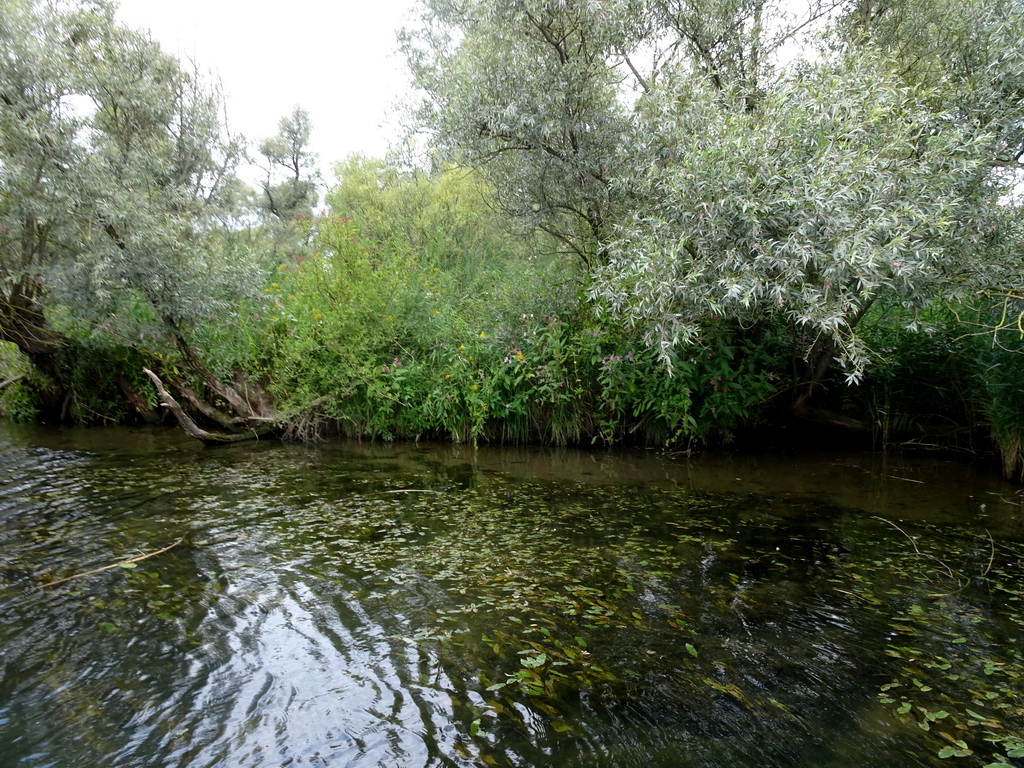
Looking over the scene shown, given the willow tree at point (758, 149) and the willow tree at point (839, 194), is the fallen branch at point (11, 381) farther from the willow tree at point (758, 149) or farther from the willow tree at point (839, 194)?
the willow tree at point (839, 194)

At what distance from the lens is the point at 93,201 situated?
11305 millimetres

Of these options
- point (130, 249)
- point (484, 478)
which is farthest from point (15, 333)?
point (484, 478)

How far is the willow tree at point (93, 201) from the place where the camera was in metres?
11.4

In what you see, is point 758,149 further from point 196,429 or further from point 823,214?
point 196,429

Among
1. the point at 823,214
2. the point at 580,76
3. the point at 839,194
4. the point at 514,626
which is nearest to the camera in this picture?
the point at 514,626

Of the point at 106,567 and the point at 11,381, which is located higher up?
the point at 11,381

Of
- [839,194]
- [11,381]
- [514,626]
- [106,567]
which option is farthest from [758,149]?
[11,381]

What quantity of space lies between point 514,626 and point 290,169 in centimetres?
3263

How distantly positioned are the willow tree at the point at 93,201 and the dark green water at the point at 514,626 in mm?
4088

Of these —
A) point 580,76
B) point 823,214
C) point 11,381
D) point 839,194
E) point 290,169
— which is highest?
point 290,169

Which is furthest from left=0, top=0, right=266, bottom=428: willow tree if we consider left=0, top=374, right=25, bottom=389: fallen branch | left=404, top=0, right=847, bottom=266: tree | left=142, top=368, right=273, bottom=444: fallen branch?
left=404, top=0, right=847, bottom=266: tree

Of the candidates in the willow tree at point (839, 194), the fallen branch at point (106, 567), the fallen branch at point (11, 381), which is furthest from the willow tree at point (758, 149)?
the fallen branch at point (11, 381)

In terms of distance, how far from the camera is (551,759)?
141 inches

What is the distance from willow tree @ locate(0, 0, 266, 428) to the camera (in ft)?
37.4
